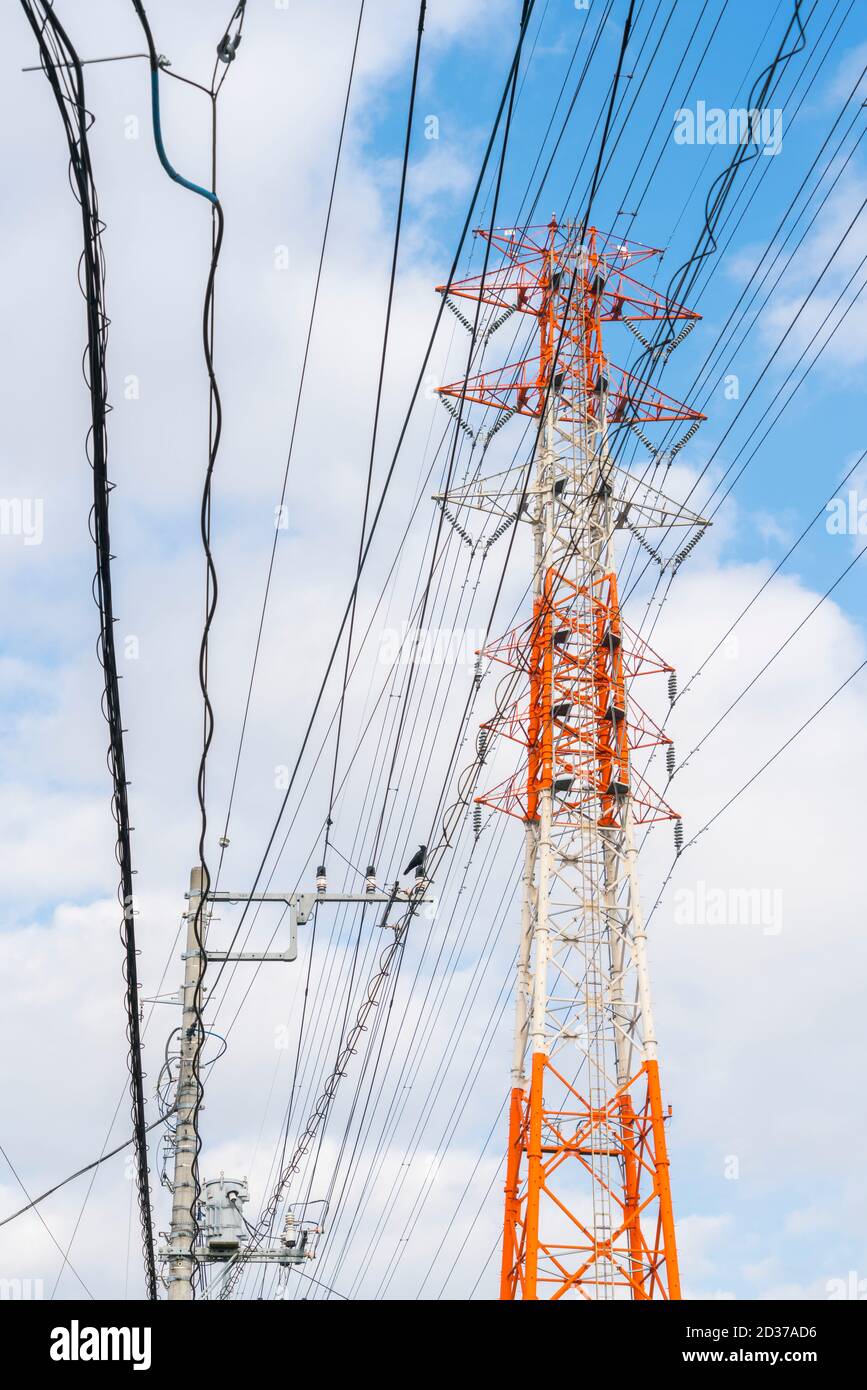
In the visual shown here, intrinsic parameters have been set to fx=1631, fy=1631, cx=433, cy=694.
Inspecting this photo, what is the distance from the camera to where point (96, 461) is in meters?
10.4

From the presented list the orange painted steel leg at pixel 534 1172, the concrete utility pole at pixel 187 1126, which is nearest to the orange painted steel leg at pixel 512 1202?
the orange painted steel leg at pixel 534 1172

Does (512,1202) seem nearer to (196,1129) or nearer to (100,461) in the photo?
(196,1129)

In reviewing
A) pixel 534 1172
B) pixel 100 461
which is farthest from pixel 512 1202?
pixel 100 461

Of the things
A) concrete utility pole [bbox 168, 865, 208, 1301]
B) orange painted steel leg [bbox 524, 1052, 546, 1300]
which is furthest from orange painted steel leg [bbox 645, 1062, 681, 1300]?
concrete utility pole [bbox 168, 865, 208, 1301]

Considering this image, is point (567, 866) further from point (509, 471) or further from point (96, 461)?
point (96, 461)

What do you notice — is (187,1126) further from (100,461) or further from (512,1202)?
(100,461)

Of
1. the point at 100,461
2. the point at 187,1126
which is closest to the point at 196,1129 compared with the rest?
the point at 187,1126

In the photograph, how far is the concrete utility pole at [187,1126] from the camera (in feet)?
63.1

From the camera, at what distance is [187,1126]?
1995cm

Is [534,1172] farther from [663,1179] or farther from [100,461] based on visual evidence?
[100,461]

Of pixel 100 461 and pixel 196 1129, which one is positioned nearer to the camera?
pixel 100 461
